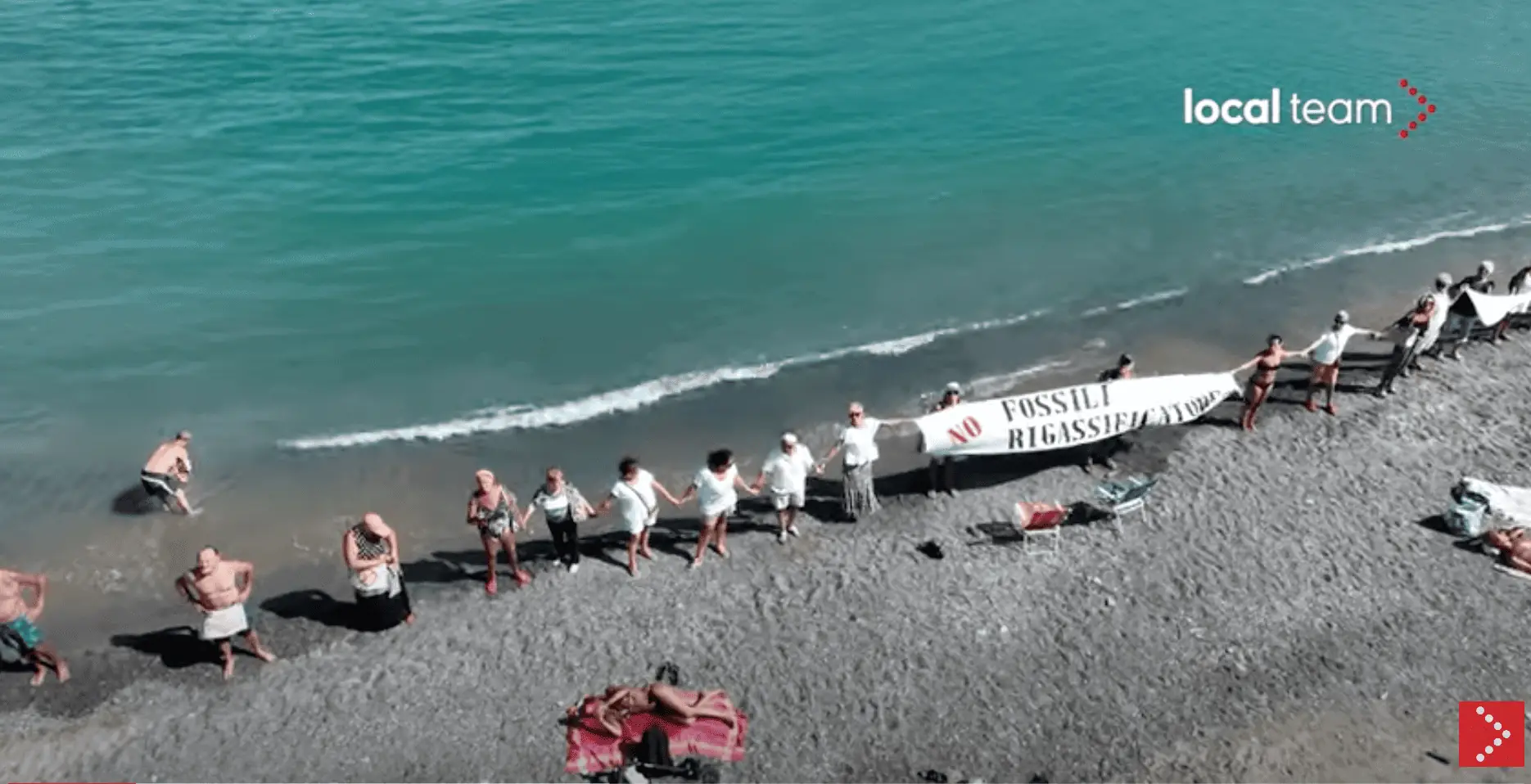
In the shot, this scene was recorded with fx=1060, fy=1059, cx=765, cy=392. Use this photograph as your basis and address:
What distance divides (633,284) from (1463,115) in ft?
101

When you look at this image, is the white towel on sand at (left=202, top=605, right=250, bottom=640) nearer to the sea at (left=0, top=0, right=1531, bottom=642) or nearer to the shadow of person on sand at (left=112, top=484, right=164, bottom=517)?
the sea at (left=0, top=0, right=1531, bottom=642)

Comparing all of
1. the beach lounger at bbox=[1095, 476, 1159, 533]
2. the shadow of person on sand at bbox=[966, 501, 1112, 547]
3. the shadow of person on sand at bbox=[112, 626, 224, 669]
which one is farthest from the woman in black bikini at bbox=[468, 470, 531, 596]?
the beach lounger at bbox=[1095, 476, 1159, 533]

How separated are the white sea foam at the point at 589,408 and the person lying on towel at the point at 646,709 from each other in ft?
34.9

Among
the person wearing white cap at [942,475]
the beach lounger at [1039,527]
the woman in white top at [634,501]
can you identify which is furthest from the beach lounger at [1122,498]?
the woman in white top at [634,501]

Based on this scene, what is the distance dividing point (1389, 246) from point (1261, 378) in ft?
42.9

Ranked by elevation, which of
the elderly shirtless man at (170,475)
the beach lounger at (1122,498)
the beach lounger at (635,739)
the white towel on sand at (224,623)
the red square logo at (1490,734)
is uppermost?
the elderly shirtless man at (170,475)

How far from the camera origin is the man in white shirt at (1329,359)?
19.1 m

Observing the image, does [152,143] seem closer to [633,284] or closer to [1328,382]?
[633,284]

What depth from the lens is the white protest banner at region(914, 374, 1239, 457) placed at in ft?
57.1

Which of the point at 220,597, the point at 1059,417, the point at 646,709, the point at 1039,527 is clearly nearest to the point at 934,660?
the point at 1039,527

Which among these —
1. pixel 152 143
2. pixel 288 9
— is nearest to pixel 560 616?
pixel 152 143

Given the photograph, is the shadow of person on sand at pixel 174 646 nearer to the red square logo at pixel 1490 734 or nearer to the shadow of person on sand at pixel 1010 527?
the shadow of person on sand at pixel 1010 527

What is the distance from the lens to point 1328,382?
19797 mm

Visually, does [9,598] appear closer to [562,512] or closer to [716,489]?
[562,512]
